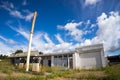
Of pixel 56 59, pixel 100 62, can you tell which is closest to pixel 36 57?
pixel 56 59

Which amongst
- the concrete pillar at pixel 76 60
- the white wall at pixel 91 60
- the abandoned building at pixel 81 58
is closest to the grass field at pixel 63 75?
the white wall at pixel 91 60

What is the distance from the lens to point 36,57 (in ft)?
119

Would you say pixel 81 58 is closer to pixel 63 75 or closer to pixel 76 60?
pixel 76 60

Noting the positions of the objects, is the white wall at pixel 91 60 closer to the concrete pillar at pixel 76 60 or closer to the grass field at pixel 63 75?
the concrete pillar at pixel 76 60

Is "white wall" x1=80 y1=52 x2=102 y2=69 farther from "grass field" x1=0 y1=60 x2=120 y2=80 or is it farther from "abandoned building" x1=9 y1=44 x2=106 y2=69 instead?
"grass field" x1=0 y1=60 x2=120 y2=80

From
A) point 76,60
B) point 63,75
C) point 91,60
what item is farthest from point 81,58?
point 63,75

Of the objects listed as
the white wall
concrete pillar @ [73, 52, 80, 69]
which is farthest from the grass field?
concrete pillar @ [73, 52, 80, 69]

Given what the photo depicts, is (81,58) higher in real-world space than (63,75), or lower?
higher

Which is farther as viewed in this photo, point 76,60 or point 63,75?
point 76,60

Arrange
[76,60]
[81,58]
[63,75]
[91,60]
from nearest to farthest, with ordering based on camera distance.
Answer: [63,75] < [91,60] < [81,58] < [76,60]

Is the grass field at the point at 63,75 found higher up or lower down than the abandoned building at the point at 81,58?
lower down

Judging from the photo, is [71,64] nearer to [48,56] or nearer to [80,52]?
[80,52]

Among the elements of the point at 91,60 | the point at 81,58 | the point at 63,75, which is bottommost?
the point at 63,75

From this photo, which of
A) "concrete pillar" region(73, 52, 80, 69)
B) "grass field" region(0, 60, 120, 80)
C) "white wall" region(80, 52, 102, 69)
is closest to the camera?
"grass field" region(0, 60, 120, 80)
